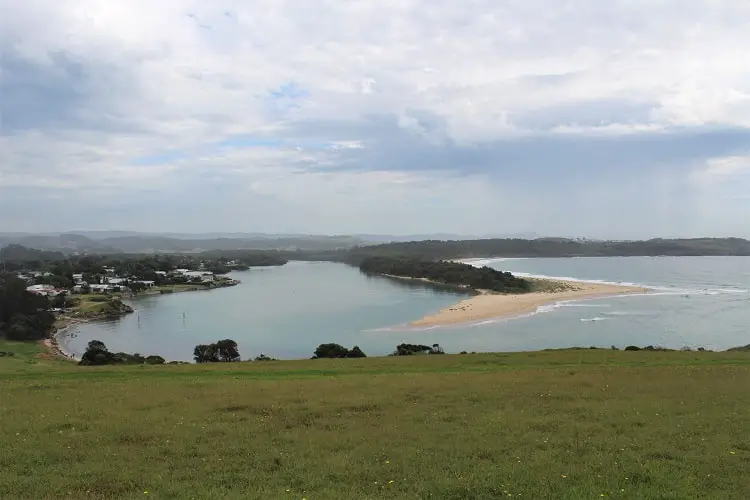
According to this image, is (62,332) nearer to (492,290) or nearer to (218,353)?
(218,353)

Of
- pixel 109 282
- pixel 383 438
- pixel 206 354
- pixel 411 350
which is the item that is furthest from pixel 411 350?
pixel 109 282

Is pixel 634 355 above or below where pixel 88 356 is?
above

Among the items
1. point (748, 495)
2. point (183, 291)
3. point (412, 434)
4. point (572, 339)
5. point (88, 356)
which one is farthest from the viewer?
point (183, 291)

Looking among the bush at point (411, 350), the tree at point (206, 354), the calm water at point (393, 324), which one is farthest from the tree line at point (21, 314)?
the bush at point (411, 350)

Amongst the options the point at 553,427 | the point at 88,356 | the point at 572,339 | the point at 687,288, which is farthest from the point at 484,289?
the point at 553,427

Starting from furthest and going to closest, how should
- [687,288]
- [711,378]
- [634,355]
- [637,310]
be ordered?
[687,288] < [637,310] < [634,355] < [711,378]

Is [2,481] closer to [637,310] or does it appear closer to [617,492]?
[617,492]

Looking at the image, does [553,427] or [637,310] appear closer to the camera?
[553,427]
